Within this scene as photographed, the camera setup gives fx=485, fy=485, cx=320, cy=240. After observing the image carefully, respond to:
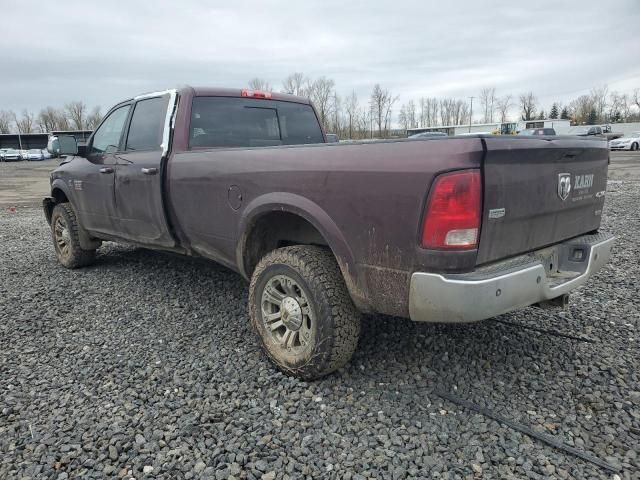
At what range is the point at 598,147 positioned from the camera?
316cm

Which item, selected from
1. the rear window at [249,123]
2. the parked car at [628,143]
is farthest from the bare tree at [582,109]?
the rear window at [249,123]

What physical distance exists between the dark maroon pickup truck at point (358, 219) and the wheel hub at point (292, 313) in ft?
0.04

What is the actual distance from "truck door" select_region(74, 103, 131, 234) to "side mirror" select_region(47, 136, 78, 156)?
0.53 feet

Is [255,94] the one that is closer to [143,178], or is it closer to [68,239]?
[143,178]

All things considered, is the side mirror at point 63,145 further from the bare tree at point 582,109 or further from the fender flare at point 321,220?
the bare tree at point 582,109

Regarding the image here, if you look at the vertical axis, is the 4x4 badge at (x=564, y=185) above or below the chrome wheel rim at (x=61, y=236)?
above

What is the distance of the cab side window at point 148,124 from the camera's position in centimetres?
428

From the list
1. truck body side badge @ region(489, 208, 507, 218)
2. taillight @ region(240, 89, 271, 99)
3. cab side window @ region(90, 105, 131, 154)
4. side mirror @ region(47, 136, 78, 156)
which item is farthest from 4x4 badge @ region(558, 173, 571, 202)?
side mirror @ region(47, 136, 78, 156)

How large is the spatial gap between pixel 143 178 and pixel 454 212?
292 cm

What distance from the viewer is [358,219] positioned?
2559mm

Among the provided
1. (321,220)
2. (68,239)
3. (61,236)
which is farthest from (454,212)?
(61,236)

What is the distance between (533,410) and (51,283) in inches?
190

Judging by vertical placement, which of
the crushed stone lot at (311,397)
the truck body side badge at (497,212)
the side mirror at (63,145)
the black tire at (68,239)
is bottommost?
the crushed stone lot at (311,397)

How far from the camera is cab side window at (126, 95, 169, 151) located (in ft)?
14.0
